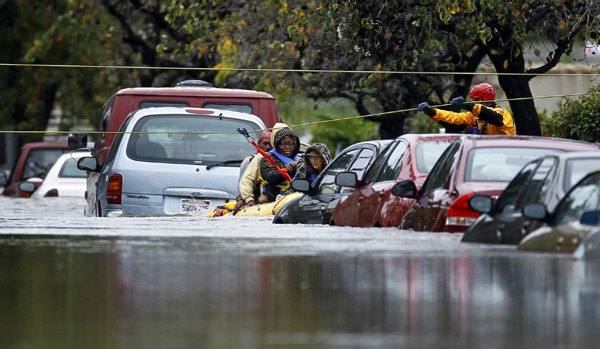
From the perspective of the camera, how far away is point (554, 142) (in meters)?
11.7

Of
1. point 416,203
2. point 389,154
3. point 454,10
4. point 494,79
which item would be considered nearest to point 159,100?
point 454,10

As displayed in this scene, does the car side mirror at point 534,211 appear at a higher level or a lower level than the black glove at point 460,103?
lower

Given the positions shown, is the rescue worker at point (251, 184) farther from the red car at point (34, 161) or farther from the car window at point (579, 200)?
the red car at point (34, 161)

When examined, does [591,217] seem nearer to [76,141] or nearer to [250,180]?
[250,180]

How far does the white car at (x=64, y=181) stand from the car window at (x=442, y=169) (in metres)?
11.7

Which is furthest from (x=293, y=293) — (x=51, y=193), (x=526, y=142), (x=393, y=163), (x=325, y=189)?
(x=51, y=193)

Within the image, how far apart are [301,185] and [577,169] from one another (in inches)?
210

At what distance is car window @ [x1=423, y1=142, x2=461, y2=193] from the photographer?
11.4 meters

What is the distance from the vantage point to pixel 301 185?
14.8 m

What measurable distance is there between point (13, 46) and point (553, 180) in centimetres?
3810

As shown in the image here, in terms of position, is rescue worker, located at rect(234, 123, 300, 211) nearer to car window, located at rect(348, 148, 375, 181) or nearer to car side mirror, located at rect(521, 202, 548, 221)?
car window, located at rect(348, 148, 375, 181)

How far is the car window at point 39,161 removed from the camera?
27.3 m

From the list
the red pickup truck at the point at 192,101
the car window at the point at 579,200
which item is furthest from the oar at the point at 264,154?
the car window at the point at 579,200

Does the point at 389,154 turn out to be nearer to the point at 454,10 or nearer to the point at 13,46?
the point at 454,10
